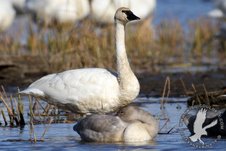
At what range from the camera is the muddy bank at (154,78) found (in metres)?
12.4

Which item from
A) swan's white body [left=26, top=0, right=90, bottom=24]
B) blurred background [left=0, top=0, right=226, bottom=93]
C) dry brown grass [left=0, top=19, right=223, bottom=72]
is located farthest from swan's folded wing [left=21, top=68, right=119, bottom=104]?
swan's white body [left=26, top=0, right=90, bottom=24]

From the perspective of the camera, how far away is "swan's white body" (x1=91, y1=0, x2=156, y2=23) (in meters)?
19.1

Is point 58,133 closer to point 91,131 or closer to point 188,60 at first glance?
point 91,131

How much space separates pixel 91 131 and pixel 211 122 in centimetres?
124

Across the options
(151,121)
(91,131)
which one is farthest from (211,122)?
(91,131)

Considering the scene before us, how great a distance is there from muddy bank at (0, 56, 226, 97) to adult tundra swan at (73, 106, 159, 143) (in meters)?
3.91

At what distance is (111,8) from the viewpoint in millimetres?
19766

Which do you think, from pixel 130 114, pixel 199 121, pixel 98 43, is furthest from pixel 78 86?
pixel 98 43

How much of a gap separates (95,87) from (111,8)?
10991 millimetres

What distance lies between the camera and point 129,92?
8.89 metres

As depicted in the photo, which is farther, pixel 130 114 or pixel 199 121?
pixel 199 121

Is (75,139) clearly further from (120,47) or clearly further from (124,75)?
(120,47)

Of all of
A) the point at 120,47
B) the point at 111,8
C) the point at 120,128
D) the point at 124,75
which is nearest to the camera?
the point at 120,128

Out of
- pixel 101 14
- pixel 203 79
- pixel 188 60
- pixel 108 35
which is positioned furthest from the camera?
pixel 101 14
